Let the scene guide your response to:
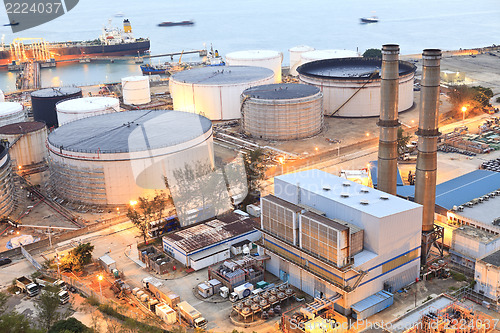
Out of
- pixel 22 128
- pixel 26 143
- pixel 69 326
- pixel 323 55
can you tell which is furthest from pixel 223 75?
pixel 69 326

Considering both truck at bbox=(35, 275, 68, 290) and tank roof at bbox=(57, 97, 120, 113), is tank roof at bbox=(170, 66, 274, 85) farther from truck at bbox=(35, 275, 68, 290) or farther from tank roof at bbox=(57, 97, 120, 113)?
truck at bbox=(35, 275, 68, 290)

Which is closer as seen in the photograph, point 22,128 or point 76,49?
point 22,128

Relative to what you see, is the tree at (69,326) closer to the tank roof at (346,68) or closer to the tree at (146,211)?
the tree at (146,211)

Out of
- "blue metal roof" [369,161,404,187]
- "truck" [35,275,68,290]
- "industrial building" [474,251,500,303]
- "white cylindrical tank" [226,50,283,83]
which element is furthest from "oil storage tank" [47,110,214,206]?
"white cylindrical tank" [226,50,283,83]

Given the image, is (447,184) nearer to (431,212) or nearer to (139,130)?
(431,212)

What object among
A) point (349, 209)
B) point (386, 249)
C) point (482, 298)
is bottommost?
point (482, 298)

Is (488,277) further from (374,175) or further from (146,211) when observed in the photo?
(146,211)

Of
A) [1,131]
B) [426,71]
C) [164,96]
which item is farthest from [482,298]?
[164,96]
